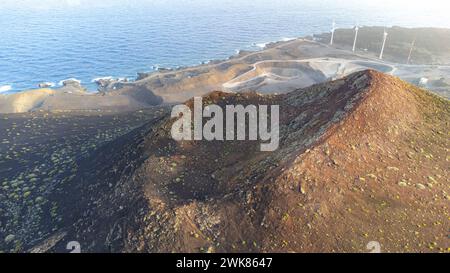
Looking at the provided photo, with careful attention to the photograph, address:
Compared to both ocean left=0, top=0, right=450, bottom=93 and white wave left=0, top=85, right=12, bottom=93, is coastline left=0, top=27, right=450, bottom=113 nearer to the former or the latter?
white wave left=0, top=85, right=12, bottom=93

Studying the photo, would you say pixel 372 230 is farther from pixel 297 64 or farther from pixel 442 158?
pixel 297 64

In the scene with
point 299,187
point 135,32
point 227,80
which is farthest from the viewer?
point 135,32

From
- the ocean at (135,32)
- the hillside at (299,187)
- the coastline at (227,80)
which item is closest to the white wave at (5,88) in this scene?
the ocean at (135,32)

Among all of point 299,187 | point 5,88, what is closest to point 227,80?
point 5,88

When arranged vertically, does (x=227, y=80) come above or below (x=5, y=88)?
above

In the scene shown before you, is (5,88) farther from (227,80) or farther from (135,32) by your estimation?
(135,32)

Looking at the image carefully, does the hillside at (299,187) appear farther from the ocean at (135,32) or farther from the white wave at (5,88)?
the white wave at (5,88)
